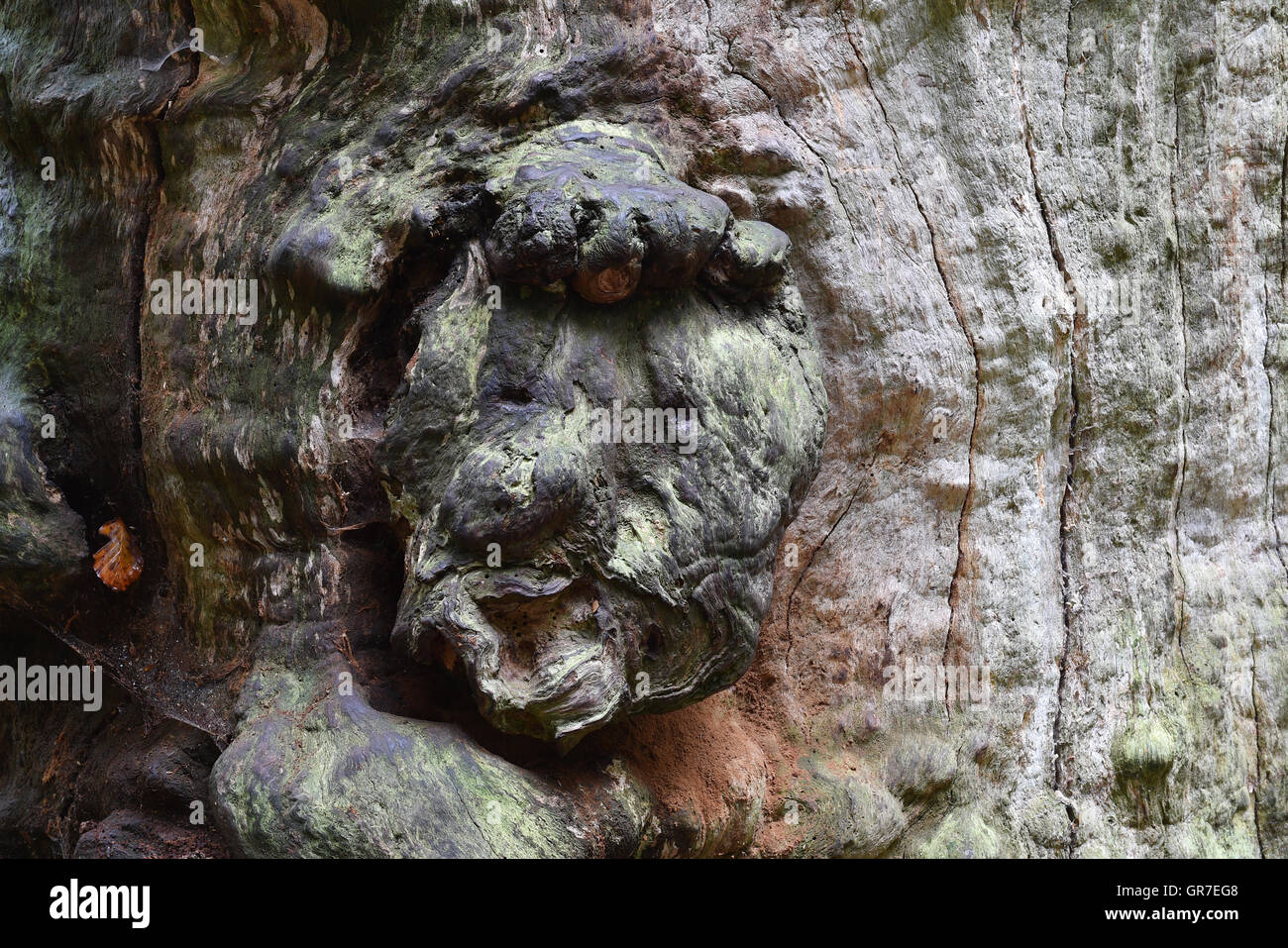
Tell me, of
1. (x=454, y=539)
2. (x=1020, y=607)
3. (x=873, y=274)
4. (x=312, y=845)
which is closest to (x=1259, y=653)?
(x=1020, y=607)

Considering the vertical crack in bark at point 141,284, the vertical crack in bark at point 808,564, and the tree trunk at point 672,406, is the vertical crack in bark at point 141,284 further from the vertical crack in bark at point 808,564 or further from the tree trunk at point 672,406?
the vertical crack in bark at point 808,564

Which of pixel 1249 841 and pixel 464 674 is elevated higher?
pixel 464 674

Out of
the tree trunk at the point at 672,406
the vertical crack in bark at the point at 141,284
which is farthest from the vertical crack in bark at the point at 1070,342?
the vertical crack in bark at the point at 141,284

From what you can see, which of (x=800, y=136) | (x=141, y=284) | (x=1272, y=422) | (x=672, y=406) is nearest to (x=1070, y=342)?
(x=1272, y=422)

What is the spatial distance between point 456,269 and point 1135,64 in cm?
213

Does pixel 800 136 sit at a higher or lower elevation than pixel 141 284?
higher

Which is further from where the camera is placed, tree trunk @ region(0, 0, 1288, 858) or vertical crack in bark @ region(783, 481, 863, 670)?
vertical crack in bark @ region(783, 481, 863, 670)

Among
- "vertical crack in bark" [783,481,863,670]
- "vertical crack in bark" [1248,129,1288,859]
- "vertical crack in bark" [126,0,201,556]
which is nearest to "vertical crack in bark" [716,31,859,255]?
"vertical crack in bark" [783,481,863,670]

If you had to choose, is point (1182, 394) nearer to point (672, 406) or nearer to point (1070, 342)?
point (1070, 342)

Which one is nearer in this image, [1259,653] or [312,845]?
[312,845]

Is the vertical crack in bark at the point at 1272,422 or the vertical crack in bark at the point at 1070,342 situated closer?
the vertical crack in bark at the point at 1070,342

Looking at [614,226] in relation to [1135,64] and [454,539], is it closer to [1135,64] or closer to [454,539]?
[454,539]

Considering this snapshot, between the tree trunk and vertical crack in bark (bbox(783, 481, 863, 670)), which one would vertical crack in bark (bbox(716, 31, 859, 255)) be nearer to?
the tree trunk

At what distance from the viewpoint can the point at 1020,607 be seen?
3.22 m
